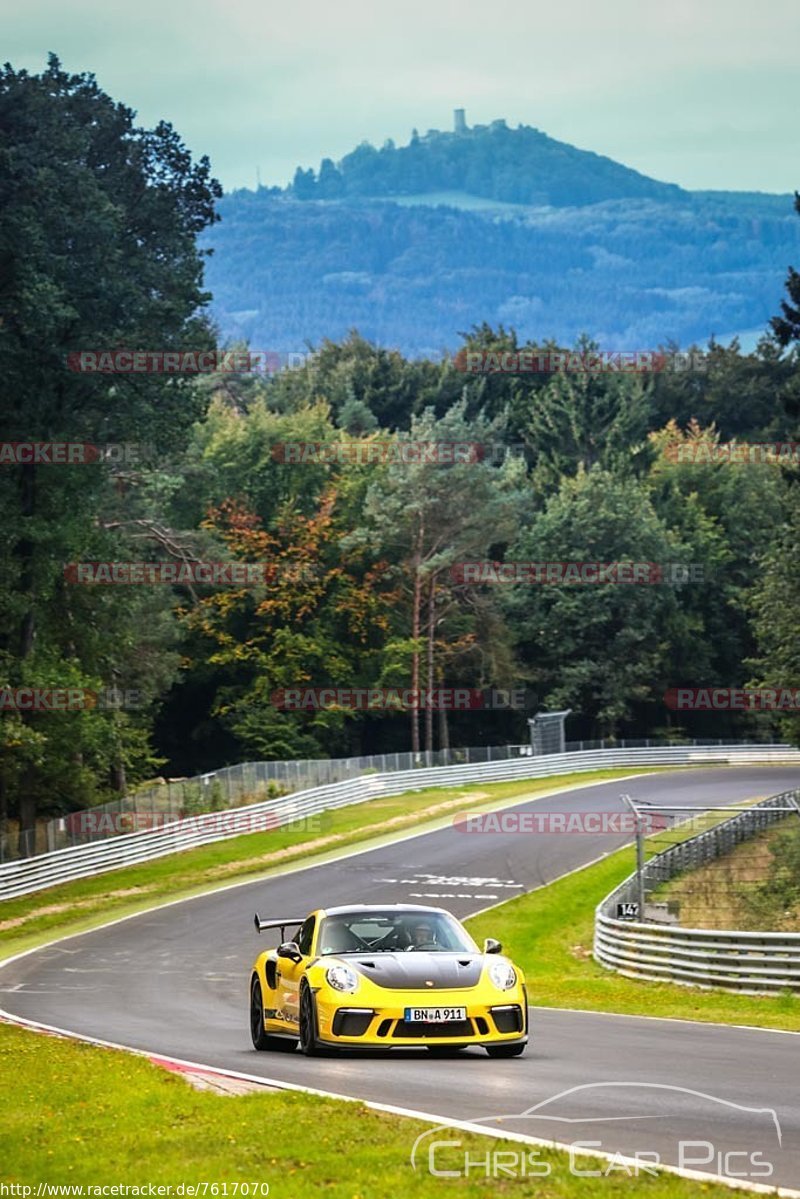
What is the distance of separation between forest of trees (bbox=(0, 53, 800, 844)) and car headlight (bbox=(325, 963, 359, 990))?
31.5 m

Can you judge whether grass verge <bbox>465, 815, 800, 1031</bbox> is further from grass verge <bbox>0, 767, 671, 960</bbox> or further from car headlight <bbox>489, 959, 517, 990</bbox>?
grass verge <bbox>0, 767, 671, 960</bbox>

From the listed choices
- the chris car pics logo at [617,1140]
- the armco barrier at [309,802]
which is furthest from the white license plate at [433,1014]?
the armco barrier at [309,802]

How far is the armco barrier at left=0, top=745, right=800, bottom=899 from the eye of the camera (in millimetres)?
50281

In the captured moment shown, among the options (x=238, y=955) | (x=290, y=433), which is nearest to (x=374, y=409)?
(x=290, y=433)

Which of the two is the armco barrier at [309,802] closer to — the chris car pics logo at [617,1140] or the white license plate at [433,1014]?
the white license plate at [433,1014]

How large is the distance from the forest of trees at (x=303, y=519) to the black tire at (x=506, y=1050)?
105 ft

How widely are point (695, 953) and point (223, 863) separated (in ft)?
88.3

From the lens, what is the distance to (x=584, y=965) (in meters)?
34.3

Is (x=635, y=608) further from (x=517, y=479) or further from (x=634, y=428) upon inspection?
(x=634, y=428)

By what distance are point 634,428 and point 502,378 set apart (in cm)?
1076

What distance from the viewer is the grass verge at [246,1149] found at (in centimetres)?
903

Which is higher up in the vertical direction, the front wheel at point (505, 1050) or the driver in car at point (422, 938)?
the driver in car at point (422, 938)

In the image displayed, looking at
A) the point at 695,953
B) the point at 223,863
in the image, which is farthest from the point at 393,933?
the point at 223,863

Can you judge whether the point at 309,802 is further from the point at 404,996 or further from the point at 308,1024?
the point at 404,996
